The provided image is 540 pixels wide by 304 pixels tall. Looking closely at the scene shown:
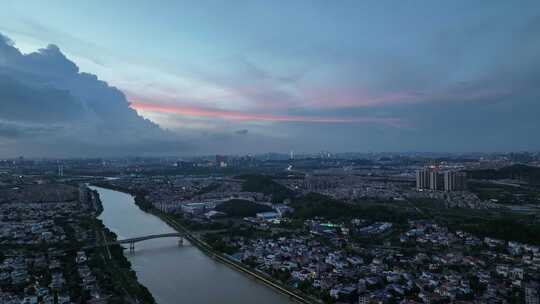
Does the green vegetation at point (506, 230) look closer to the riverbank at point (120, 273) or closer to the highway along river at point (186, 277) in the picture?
the highway along river at point (186, 277)

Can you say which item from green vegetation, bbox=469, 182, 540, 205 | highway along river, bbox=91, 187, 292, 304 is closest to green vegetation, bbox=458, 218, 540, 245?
green vegetation, bbox=469, 182, 540, 205

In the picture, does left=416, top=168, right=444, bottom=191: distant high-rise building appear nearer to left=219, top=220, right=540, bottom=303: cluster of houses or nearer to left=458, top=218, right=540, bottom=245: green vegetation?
left=458, top=218, right=540, bottom=245: green vegetation

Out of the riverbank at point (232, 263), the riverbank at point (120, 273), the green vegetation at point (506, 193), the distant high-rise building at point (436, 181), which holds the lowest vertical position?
the riverbank at point (232, 263)

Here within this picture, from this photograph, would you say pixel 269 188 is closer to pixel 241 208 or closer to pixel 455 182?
pixel 241 208

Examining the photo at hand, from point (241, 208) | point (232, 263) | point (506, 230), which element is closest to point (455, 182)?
point (506, 230)

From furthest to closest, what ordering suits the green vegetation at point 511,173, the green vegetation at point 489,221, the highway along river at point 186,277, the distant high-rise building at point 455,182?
the green vegetation at point 511,173
the distant high-rise building at point 455,182
the green vegetation at point 489,221
the highway along river at point 186,277

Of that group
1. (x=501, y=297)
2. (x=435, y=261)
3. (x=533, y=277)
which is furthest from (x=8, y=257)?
(x=533, y=277)

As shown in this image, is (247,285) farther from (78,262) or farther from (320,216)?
(320,216)

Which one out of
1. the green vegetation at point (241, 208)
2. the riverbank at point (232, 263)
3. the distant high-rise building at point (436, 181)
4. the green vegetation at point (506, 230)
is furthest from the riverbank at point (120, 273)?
the distant high-rise building at point (436, 181)
